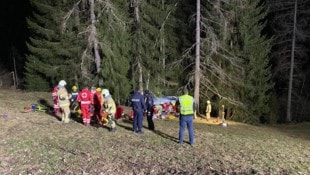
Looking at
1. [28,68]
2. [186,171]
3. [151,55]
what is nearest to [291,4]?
[151,55]

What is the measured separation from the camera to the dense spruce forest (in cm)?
2691

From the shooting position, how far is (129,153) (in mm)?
13102

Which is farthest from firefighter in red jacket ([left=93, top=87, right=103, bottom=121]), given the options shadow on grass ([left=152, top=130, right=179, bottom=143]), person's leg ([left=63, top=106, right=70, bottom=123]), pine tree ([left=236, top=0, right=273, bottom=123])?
pine tree ([left=236, top=0, right=273, bottom=123])

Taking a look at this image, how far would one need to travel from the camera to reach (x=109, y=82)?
28297 mm

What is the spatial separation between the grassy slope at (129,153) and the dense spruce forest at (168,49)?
999cm

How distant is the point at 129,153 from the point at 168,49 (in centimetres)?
2083

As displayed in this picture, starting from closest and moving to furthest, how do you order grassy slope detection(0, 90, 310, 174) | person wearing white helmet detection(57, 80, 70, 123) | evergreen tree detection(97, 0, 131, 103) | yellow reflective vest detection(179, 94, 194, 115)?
grassy slope detection(0, 90, 310, 174) → yellow reflective vest detection(179, 94, 194, 115) → person wearing white helmet detection(57, 80, 70, 123) → evergreen tree detection(97, 0, 131, 103)

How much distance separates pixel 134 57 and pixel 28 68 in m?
11.4

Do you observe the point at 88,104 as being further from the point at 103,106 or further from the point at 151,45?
the point at 151,45

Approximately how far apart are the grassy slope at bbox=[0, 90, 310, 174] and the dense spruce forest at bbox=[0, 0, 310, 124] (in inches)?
393

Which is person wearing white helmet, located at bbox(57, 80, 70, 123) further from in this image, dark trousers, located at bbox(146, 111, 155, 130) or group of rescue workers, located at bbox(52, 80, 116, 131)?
dark trousers, located at bbox(146, 111, 155, 130)

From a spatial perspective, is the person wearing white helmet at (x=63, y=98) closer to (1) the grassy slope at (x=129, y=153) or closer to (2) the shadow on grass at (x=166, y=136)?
(1) the grassy slope at (x=129, y=153)

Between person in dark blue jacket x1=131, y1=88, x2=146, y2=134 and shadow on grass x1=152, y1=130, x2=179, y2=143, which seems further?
person in dark blue jacket x1=131, y1=88, x2=146, y2=134

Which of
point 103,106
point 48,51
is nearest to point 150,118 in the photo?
point 103,106
